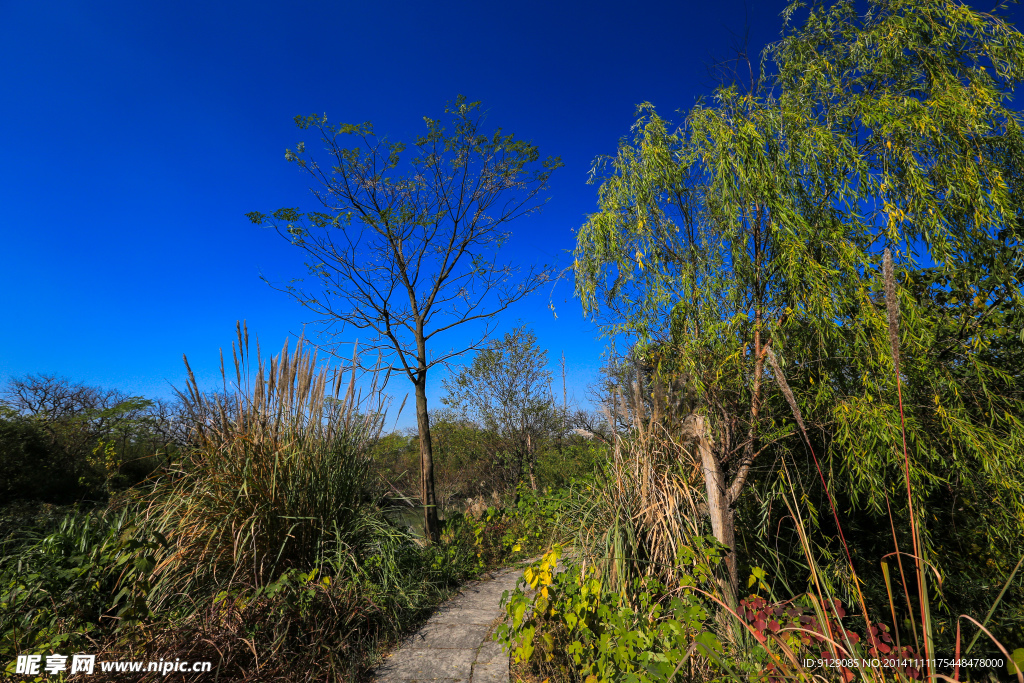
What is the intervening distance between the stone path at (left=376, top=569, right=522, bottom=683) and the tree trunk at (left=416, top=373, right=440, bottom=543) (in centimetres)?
92

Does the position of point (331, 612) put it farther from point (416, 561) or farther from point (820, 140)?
point (820, 140)

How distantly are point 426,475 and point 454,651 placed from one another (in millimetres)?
1991

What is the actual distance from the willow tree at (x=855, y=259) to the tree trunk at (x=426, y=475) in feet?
8.03

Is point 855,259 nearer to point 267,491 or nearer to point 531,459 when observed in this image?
point 267,491

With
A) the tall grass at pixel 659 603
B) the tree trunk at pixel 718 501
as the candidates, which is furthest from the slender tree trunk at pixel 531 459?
the tree trunk at pixel 718 501

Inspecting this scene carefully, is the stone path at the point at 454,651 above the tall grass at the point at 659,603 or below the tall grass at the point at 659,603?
below

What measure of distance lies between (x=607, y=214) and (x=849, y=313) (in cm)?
194

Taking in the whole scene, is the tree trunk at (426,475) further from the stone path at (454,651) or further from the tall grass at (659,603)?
the tall grass at (659,603)

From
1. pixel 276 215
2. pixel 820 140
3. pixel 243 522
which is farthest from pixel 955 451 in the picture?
pixel 276 215

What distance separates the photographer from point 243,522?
289 centimetres

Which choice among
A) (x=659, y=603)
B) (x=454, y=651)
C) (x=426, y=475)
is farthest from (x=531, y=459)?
(x=659, y=603)

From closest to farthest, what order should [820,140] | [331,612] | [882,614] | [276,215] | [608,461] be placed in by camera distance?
[331,612]
[820,140]
[608,461]
[882,614]
[276,215]

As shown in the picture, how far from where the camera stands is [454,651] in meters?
2.81

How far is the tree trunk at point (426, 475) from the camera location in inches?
175
